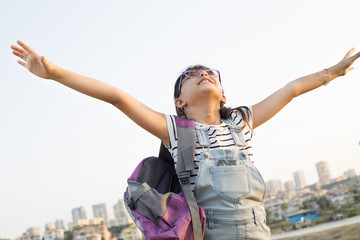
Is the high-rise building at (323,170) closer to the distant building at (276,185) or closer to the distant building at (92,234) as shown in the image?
the distant building at (276,185)

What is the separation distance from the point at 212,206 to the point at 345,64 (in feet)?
4.86

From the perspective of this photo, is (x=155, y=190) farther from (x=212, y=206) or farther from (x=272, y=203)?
(x=272, y=203)

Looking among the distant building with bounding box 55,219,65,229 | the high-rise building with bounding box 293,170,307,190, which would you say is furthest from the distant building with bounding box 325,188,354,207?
the distant building with bounding box 55,219,65,229

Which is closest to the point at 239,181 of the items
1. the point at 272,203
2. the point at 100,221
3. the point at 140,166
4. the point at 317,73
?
the point at 140,166

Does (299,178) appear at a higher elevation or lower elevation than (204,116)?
higher

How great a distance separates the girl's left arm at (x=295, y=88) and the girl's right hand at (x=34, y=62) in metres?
1.23

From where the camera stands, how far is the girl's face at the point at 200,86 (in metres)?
2.26

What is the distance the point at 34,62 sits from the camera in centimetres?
179

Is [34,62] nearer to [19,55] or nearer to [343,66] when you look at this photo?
[19,55]

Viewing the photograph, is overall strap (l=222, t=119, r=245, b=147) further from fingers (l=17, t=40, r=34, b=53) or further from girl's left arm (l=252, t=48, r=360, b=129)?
fingers (l=17, t=40, r=34, b=53)

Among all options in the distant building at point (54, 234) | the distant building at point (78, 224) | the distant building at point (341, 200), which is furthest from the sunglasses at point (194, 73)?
the distant building at point (78, 224)

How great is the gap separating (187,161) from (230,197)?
270 millimetres

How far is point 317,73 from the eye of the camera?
2.57 metres

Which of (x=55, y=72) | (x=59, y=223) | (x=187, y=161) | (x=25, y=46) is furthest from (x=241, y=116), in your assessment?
(x=59, y=223)
